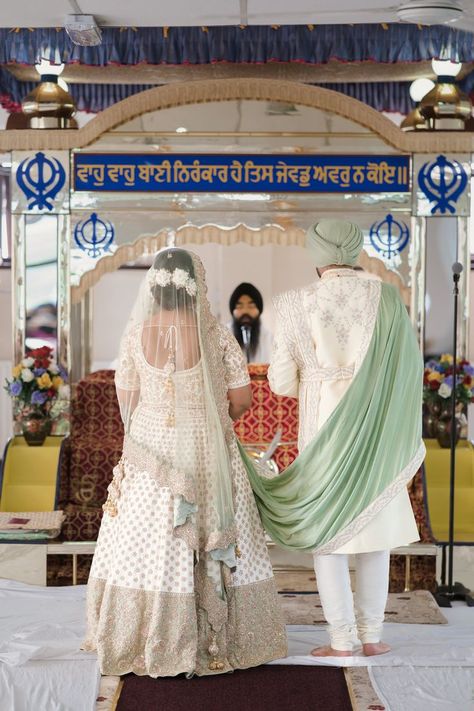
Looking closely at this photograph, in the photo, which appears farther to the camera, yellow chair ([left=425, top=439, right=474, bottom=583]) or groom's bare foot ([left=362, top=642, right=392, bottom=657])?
yellow chair ([left=425, top=439, right=474, bottom=583])

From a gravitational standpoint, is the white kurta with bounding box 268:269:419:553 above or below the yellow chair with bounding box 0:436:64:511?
above

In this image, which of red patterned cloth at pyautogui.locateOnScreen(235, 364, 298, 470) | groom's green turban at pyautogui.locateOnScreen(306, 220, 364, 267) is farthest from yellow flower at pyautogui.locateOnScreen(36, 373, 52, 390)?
groom's green turban at pyautogui.locateOnScreen(306, 220, 364, 267)

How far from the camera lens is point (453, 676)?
3990 millimetres

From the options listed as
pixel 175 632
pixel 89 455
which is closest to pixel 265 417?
pixel 89 455

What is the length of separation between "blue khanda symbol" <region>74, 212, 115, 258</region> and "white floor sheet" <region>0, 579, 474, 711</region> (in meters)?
2.28

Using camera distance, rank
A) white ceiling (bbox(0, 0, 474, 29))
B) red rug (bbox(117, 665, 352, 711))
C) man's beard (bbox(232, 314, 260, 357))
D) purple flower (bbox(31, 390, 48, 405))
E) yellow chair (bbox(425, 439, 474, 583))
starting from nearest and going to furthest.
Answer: red rug (bbox(117, 665, 352, 711)), white ceiling (bbox(0, 0, 474, 29)), yellow chair (bbox(425, 439, 474, 583)), purple flower (bbox(31, 390, 48, 405)), man's beard (bbox(232, 314, 260, 357))

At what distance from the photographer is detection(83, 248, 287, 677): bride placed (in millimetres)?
3916

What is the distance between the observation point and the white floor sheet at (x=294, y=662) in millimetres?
3748

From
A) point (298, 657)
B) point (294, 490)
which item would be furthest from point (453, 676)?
point (294, 490)

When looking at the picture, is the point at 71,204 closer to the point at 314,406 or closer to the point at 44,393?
the point at 44,393

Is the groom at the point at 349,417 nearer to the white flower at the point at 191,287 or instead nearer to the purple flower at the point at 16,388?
the white flower at the point at 191,287

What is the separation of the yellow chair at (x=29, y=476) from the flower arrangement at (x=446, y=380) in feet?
6.88

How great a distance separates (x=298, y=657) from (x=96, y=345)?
5142 millimetres

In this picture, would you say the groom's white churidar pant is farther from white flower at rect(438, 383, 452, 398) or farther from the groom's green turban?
white flower at rect(438, 383, 452, 398)
